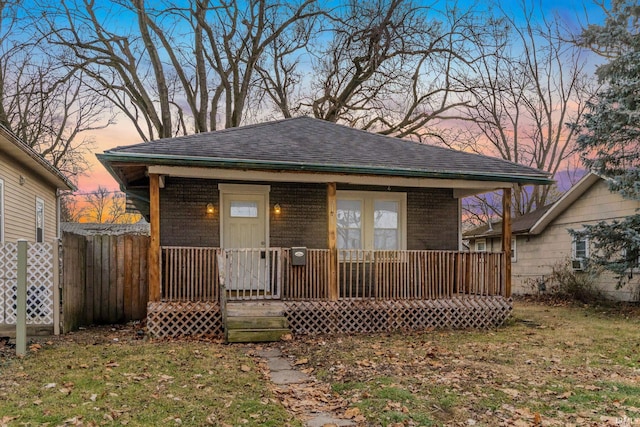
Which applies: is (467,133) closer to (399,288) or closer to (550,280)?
(550,280)

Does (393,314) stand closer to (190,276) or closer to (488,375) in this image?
(488,375)

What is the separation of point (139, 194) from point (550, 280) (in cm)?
1379

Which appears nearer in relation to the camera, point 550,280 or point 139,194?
point 139,194

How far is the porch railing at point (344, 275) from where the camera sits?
31.6ft

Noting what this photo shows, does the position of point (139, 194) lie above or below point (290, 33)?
below

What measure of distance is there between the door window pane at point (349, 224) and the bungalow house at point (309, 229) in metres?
0.03

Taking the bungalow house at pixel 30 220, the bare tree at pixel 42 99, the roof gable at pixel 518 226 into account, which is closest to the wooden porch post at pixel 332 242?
the bungalow house at pixel 30 220

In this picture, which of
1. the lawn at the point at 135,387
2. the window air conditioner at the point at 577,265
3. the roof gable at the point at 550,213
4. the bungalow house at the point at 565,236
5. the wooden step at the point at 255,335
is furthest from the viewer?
the window air conditioner at the point at 577,265

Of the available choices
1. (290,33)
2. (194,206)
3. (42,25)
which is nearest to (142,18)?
(42,25)

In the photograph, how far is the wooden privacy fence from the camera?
33.3 feet

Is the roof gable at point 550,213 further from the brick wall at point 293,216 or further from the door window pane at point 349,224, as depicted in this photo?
the door window pane at point 349,224

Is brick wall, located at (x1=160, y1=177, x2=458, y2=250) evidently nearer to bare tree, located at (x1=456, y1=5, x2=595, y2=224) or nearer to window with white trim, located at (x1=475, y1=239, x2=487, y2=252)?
window with white trim, located at (x1=475, y1=239, x2=487, y2=252)

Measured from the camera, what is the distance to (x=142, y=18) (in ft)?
68.7

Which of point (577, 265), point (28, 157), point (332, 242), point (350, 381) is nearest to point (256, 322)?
A: point (332, 242)
